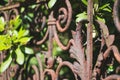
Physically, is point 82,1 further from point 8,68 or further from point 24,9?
point 8,68

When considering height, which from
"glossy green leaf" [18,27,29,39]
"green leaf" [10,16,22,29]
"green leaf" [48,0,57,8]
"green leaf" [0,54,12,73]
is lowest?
"green leaf" [0,54,12,73]

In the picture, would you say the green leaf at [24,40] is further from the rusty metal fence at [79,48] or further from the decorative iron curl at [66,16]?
the decorative iron curl at [66,16]

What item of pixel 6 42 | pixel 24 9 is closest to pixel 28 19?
pixel 24 9

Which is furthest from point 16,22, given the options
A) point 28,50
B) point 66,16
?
point 66,16

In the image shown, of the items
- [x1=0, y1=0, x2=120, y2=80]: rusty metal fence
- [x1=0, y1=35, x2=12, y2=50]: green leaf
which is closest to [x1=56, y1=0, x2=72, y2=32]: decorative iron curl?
[x1=0, y1=0, x2=120, y2=80]: rusty metal fence

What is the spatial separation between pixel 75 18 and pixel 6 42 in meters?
0.48

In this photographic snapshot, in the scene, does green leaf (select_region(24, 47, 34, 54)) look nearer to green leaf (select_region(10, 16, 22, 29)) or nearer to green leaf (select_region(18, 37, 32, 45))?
A: green leaf (select_region(18, 37, 32, 45))

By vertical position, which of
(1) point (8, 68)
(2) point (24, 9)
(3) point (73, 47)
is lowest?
(1) point (8, 68)

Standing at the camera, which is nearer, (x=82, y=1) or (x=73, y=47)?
(x=73, y=47)

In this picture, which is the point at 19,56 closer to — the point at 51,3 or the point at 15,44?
the point at 15,44

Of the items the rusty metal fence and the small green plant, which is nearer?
the rusty metal fence

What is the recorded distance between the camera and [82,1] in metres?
1.87

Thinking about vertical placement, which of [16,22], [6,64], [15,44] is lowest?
[6,64]

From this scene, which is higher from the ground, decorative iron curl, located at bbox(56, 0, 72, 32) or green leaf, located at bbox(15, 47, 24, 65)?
decorative iron curl, located at bbox(56, 0, 72, 32)
